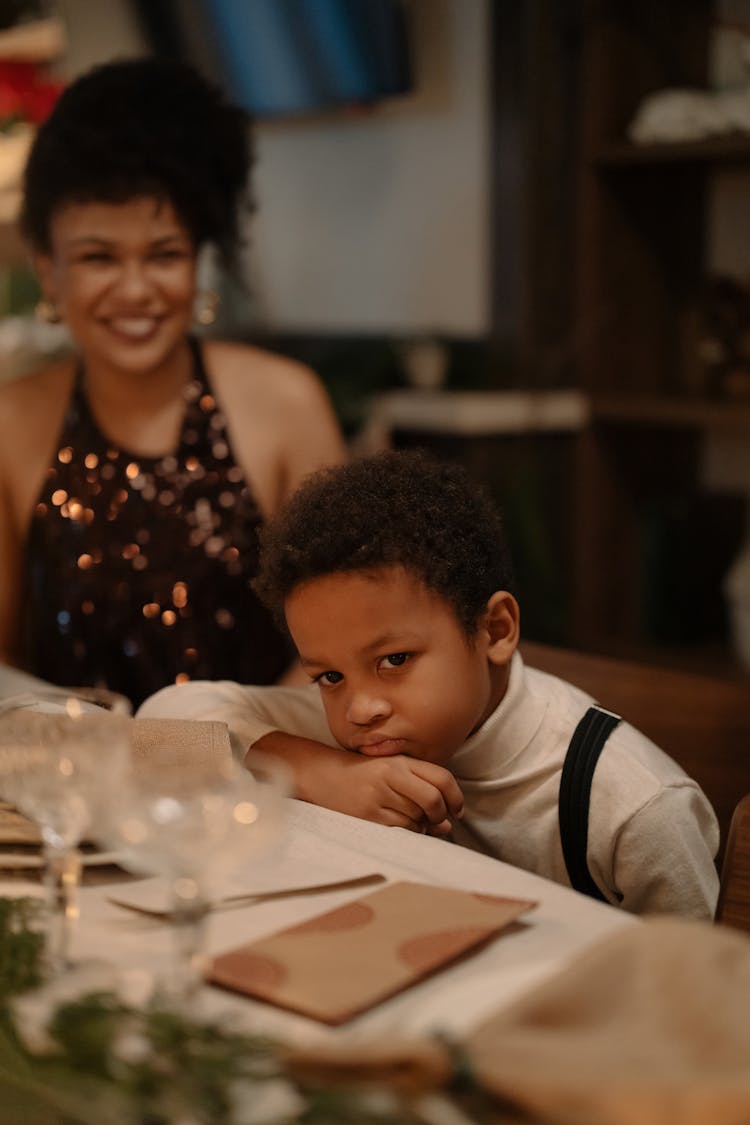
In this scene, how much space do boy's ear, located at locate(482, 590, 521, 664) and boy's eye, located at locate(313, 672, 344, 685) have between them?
154 mm

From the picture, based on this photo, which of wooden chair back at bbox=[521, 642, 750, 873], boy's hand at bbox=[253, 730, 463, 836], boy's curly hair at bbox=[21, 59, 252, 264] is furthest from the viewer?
boy's curly hair at bbox=[21, 59, 252, 264]

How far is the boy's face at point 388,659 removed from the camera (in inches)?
52.0

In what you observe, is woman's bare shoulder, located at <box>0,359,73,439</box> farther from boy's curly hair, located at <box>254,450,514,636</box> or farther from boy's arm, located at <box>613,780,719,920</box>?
boy's arm, located at <box>613,780,719,920</box>

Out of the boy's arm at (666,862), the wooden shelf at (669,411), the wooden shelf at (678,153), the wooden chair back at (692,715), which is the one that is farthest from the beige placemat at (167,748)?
the wooden shelf at (678,153)

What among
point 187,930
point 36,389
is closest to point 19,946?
point 187,930

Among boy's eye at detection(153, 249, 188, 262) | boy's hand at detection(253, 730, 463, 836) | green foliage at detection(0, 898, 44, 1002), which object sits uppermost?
boy's eye at detection(153, 249, 188, 262)

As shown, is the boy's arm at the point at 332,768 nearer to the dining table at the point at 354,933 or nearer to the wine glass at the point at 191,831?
the dining table at the point at 354,933

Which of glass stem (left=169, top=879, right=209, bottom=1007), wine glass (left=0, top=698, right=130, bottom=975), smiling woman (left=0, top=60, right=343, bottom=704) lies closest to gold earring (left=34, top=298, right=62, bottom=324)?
smiling woman (left=0, top=60, right=343, bottom=704)

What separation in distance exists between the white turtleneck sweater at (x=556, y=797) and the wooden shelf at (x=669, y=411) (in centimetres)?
161

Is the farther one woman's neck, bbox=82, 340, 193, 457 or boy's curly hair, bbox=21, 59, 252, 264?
woman's neck, bbox=82, 340, 193, 457

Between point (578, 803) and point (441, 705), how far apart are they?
17 cm

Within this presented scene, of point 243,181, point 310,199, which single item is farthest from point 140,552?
point 310,199

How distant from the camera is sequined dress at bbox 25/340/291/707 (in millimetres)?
2174

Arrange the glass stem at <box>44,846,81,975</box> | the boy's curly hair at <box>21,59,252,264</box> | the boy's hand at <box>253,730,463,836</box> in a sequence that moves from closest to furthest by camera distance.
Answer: the glass stem at <box>44,846,81,975</box>
the boy's hand at <box>253,730,463,836</box>
the boy's curly hair at <box>21,59,252,264</box>
